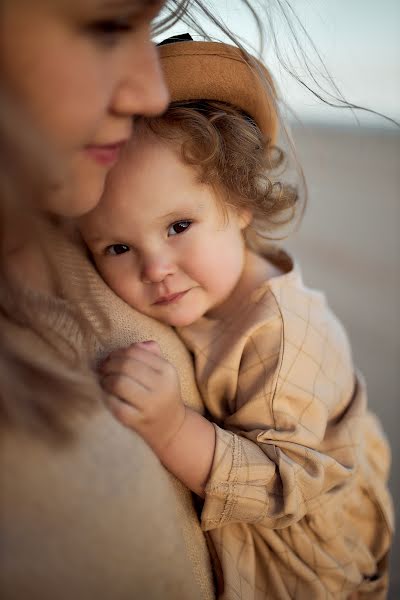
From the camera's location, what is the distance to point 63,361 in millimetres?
727

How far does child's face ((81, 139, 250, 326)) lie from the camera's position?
1.12 m

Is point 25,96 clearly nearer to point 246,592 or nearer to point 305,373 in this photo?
point 305,373

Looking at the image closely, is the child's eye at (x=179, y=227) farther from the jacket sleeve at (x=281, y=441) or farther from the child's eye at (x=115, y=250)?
the jacket sleeve at (x=281, y=441)

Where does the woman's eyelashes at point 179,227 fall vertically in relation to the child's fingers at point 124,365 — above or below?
above

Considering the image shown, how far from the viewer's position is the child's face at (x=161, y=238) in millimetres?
1118

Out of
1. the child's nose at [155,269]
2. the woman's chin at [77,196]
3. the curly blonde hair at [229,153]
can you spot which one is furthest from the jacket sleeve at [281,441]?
the woman's chin at [77,196]

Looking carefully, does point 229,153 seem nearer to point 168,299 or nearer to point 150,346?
point 168,299

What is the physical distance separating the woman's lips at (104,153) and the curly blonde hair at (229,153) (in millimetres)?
272

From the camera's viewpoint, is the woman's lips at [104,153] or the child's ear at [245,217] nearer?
the woman's lips at [104,153]

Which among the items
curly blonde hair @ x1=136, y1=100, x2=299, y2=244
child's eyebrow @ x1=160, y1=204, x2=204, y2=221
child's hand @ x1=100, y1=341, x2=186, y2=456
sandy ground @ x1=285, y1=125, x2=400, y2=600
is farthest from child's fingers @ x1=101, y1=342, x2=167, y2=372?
sandy ground @ x1=285, y1=125, x2=400, y2=600

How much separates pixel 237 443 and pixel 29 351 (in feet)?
1.53

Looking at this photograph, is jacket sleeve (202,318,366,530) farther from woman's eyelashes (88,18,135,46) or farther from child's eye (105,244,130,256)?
woman's eyelashes (88,18,135,46)

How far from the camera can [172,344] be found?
43.8 inches

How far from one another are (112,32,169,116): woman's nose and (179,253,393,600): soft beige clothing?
501 mm
